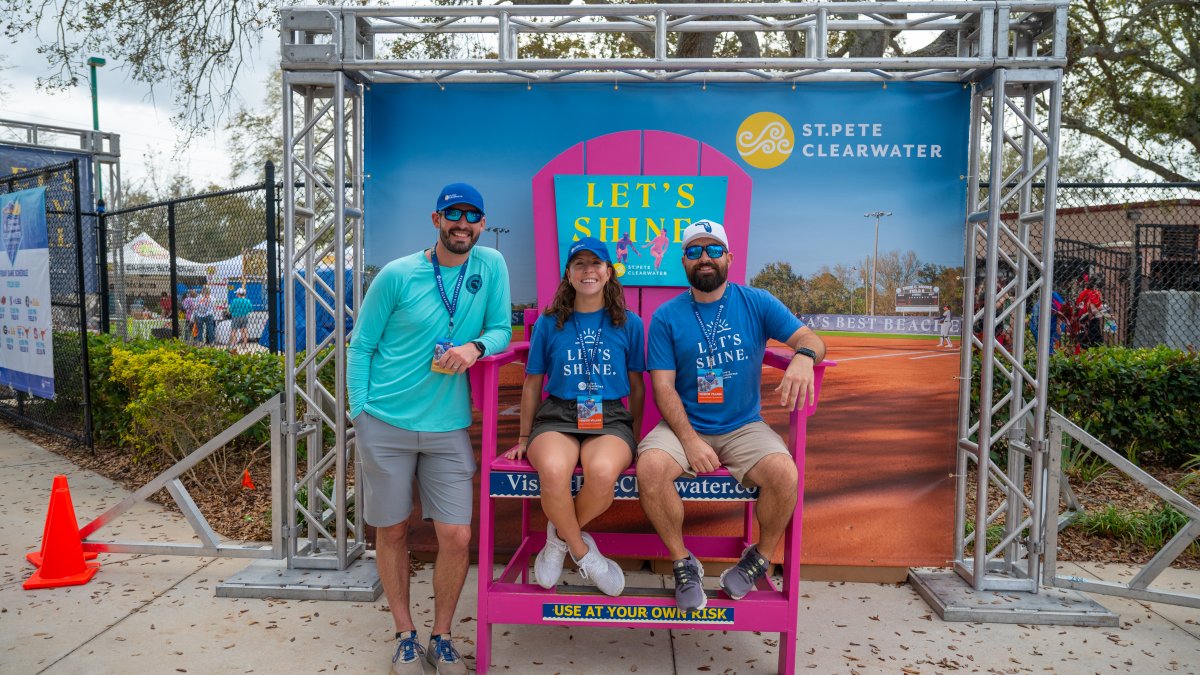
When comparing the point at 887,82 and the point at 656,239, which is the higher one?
the point at 887,82

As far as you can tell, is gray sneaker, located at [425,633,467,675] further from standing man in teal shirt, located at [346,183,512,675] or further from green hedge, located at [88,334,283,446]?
green hedge, located at [88,334,283,446]

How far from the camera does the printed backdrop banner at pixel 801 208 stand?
4.14 metres

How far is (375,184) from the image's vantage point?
14.1ft

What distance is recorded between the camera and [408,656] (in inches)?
125

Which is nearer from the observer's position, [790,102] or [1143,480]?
[1143,480]

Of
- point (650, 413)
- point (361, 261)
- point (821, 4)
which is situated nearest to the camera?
point (821, 4)

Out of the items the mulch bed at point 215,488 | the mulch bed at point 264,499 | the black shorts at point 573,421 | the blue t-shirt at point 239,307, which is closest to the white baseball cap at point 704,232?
the black shorts at point 573,421

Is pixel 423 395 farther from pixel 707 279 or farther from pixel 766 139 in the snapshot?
pixel 766 139

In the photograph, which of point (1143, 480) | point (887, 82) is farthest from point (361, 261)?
point (1143, 480)

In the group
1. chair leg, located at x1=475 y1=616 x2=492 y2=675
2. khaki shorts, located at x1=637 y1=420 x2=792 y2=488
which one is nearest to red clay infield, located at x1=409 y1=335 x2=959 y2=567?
khaki shorts, located at x1=637 y1=420 x2=792 y2=488

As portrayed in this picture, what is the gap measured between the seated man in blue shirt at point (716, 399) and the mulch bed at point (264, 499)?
8.66 ft

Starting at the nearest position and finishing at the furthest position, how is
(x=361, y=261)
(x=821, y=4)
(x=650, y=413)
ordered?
(x=821, y=4) < (x=650, y=413) < (x=361, y=261)

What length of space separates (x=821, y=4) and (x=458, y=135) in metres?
1.92

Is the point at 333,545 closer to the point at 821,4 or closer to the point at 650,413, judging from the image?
the point at 650,413
